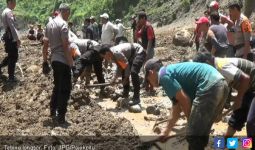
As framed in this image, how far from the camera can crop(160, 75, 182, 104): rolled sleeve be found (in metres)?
4.60

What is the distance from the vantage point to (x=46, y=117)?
25.6 feet

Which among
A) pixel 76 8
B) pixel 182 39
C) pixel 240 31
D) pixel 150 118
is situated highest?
pixel 76 8

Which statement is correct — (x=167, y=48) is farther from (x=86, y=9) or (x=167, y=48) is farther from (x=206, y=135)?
(x=86, y=9)

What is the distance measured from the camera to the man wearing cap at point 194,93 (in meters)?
4.64

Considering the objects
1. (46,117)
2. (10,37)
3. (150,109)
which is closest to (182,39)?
(10,37)

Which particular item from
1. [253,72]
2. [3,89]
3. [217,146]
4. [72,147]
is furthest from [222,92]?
[3,89]

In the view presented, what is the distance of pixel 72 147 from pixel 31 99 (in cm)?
343

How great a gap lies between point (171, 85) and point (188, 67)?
0.95 ft

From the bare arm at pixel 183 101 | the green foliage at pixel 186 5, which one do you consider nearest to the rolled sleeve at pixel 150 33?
the bare arm at pixel 183 101

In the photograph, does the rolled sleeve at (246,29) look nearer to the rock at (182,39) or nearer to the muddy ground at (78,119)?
the muddy ground at (78,119)

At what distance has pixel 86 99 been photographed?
8.95m

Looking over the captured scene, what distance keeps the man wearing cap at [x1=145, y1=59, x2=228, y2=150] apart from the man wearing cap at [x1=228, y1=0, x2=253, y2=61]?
2724 millimetres

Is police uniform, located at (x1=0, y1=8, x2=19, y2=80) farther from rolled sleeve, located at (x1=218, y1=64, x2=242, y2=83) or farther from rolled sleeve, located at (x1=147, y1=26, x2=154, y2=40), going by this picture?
rolled sleeve, located at (x1=218, y1=64, x2=242, y2=83)

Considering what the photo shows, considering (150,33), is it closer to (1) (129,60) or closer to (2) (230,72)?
(1) (129,60)
